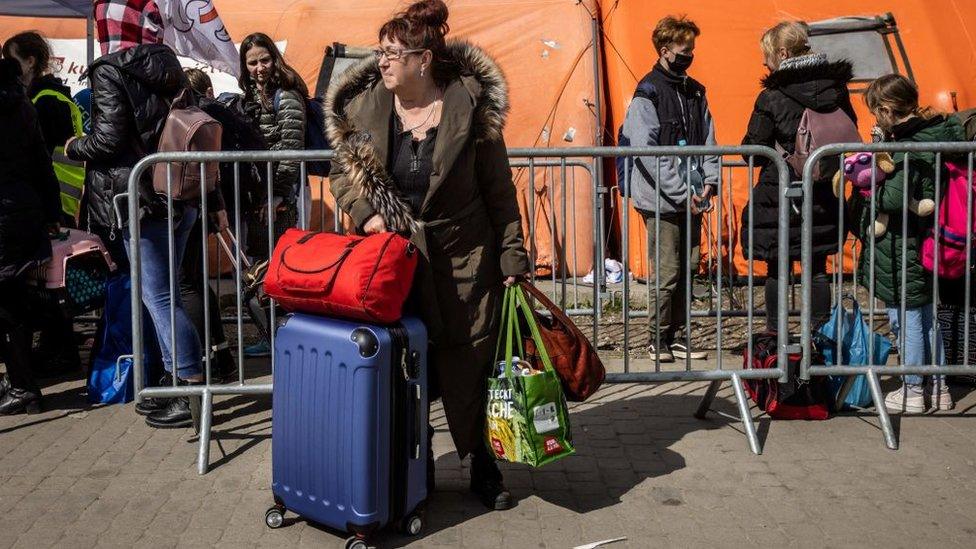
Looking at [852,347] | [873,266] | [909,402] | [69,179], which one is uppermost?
A: [69,179]

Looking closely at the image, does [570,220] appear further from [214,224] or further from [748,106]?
[214,224]

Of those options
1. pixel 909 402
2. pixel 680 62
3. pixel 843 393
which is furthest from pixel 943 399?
pixel 680 62

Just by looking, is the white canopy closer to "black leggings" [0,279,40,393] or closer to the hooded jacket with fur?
"black leggings" [0,279,40,393]

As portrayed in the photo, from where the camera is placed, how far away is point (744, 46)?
9.66m

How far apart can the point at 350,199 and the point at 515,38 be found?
229 inches

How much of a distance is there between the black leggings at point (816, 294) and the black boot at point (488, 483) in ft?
7.37

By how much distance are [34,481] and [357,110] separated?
220 cm

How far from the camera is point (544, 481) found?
5.04 meters

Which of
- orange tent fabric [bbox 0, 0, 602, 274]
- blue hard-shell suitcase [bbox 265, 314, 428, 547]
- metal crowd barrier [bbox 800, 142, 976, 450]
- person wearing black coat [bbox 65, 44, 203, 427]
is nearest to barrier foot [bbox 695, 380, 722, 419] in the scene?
metal crowd barrier [bbox 800, 142, 976, 450]

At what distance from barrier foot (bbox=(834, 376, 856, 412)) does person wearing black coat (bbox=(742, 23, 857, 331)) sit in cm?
57

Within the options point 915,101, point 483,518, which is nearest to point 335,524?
point 483,518

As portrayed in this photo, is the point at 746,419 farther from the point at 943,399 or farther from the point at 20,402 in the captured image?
the point at 20,402

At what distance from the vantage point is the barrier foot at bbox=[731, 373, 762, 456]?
213 inches

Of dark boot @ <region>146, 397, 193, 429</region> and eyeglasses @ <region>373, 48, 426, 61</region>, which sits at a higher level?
eyeglasses @ <region>373, 48, 426, 61</region>
